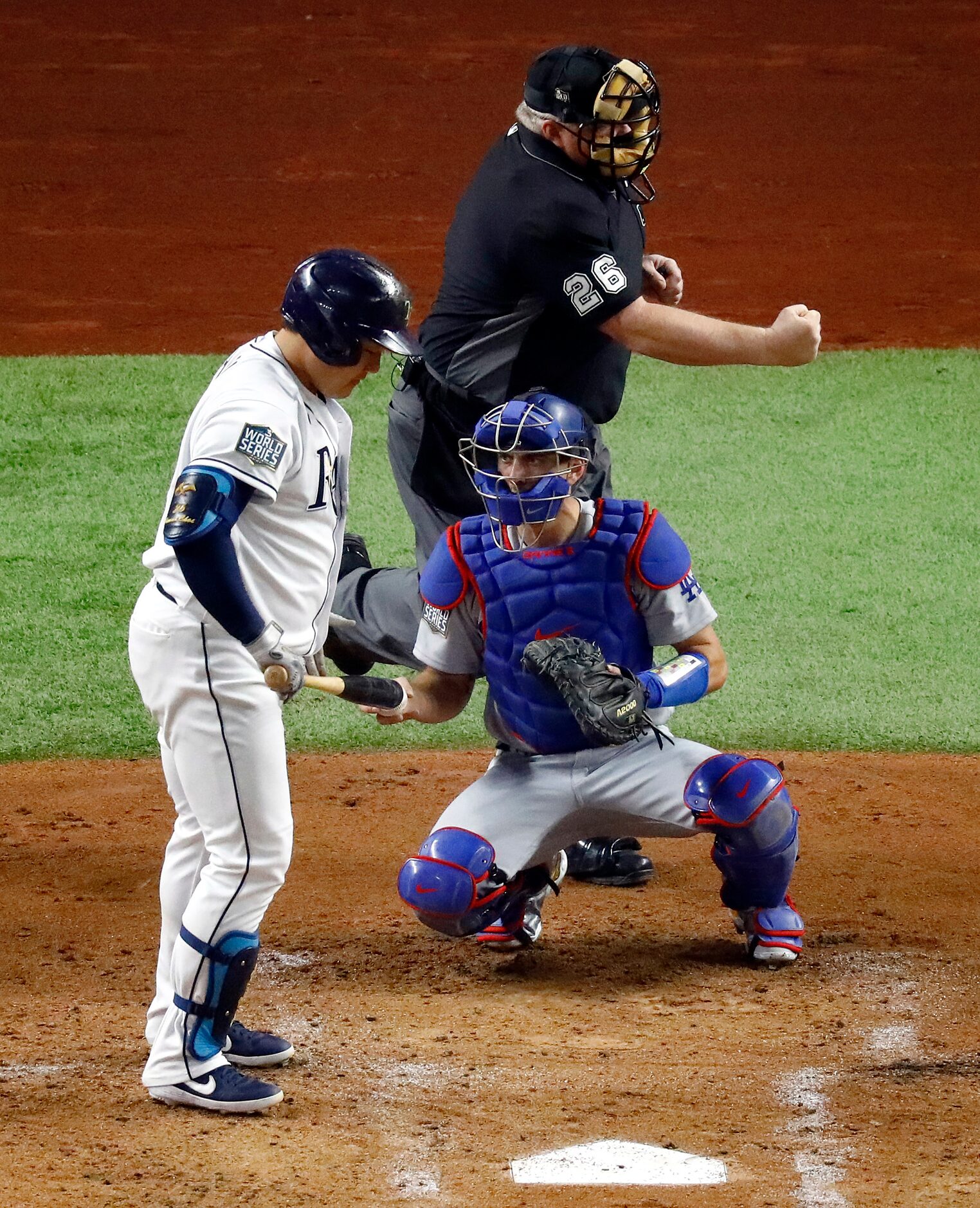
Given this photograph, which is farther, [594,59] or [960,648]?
[960,648]

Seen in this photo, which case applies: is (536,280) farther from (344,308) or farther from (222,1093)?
(222,1093)

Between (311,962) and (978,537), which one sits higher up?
Answer: (978,537)

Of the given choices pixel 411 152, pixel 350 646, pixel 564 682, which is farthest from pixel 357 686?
pixel 411 152

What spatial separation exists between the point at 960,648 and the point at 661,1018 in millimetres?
Result: 3005

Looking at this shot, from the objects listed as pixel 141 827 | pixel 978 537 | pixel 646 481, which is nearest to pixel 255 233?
pixel 646 481

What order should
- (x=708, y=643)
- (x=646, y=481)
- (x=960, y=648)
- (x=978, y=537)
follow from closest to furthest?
1. (x=708, y=643)
2. (x=960, y=648)
3. (x=978, y=537)
4. (x=646, y=481)

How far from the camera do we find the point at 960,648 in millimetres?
6219

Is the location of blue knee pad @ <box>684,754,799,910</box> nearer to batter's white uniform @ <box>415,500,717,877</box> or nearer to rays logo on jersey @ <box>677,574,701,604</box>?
batter's white uniform @ <box>415,500,717,877</box>

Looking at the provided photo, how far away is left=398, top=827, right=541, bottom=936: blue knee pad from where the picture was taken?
3.75 meters

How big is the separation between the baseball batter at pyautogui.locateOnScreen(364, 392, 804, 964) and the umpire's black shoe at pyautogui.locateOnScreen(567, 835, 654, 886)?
52 centimetres

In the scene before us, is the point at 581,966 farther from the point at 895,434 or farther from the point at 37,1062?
the point at 895,434

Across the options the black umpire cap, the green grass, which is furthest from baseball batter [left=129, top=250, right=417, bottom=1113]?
the green grass

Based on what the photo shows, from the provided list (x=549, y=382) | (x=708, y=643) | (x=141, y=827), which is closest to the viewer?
(x=708, y=643)

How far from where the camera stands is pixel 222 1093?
3.25 metres
